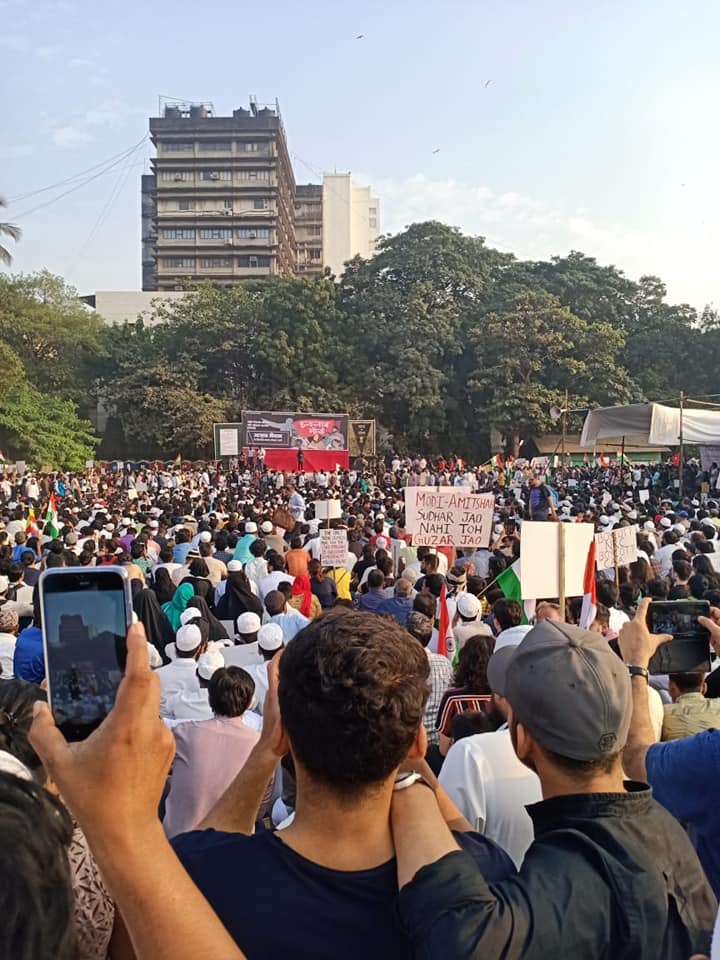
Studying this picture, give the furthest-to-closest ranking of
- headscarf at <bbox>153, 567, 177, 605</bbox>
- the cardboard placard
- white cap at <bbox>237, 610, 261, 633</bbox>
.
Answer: the cardboard placard
headscarf at <bbox>153, 567, 177, 605</bbox>
white cap at <bbox>237, 610, 261, 633</bbox>

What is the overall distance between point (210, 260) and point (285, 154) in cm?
1330

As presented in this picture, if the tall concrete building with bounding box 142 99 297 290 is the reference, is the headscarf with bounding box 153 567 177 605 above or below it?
below

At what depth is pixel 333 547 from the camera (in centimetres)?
855

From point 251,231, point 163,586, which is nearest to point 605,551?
point 163,586

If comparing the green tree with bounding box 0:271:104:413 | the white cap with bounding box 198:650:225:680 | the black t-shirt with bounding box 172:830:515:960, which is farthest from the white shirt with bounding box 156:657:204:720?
the green tree with bounding box 0:271:104:413

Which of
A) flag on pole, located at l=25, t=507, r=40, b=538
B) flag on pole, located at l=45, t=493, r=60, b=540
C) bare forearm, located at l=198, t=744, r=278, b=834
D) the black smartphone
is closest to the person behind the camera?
bare forearm, located at l=198, t=744, r=278, b=834

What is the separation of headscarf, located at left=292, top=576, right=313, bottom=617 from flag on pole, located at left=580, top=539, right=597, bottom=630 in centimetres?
255

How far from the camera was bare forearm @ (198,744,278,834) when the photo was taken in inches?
62.4

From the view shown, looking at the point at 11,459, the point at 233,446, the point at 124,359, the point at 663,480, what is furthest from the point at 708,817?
the point at 124,359

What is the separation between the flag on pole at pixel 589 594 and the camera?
5.25 m

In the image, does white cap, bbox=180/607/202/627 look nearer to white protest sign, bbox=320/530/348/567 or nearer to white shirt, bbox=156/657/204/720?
white shirt, bbox=156/657/204/720

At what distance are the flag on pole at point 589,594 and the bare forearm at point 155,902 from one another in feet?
→ 14.2

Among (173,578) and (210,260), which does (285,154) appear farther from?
(173,578)

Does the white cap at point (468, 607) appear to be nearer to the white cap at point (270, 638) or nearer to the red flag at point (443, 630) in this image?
the red flag at point (443, 630)
